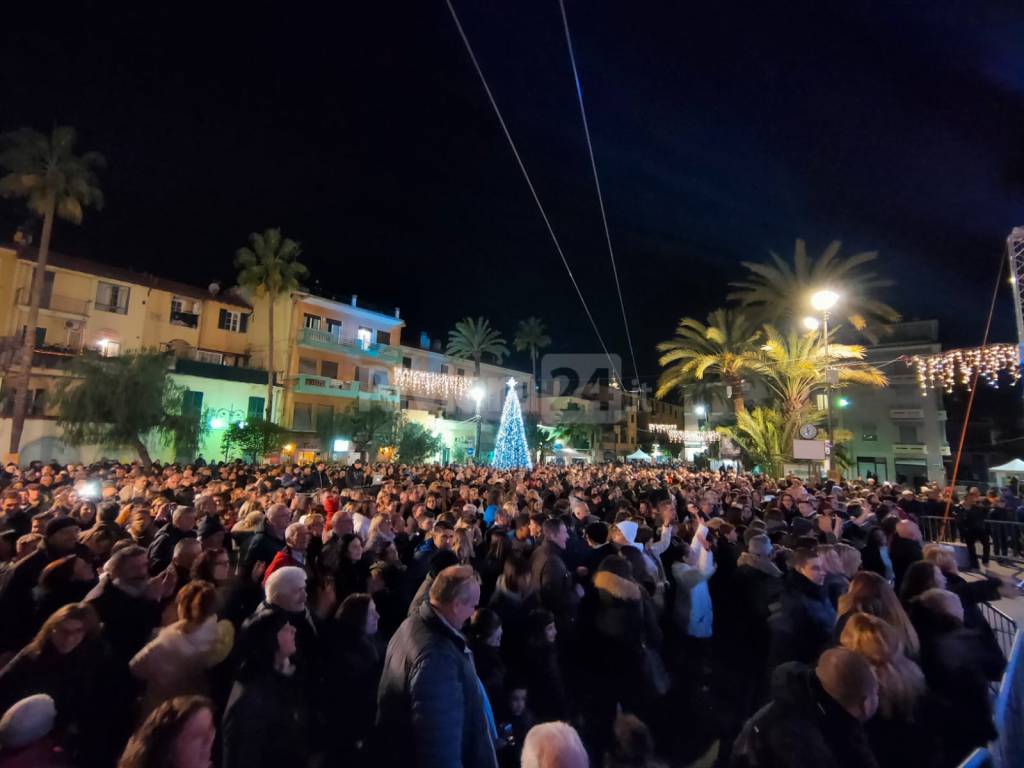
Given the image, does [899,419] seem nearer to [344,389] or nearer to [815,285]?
[815,285]

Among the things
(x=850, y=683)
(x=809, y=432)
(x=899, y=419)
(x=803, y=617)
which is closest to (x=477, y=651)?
(x=850, y=683)

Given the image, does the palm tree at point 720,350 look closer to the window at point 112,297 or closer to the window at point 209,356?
the window at point 209,356

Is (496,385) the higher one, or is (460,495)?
(496,385)

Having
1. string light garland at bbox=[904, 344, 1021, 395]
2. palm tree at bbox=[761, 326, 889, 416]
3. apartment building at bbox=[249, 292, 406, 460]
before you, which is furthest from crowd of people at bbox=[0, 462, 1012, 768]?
apartment building at bbox=[249, 292, 406, 460]

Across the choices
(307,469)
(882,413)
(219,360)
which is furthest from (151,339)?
(882,413)

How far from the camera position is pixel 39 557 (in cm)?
429

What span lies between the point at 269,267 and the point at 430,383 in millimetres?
13121

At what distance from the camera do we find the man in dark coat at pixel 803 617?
13.1ft

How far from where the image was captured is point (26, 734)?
1.98 m

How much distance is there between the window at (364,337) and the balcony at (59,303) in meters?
16.2

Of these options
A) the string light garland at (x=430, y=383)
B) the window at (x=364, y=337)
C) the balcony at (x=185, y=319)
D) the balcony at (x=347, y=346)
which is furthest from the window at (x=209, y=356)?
the string light garland at (x=430, y=383)

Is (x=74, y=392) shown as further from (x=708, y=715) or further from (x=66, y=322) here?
(x=708, y=715)

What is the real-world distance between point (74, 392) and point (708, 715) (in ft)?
88.6

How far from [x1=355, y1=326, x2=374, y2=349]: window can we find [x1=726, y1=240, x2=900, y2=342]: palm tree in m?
26.4
